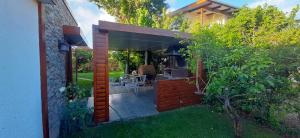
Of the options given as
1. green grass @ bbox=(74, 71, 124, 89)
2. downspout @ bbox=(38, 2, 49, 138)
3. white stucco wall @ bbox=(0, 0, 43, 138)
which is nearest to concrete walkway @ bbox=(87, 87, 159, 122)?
downspout @ bbox=(38, 2, 49, 138)

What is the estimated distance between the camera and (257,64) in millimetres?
3066

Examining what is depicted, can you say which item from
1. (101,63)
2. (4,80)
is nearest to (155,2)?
(101,63)

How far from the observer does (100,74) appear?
4.45 meters

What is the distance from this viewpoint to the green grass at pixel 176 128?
13.0ft

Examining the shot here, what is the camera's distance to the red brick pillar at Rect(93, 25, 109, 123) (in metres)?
4.31

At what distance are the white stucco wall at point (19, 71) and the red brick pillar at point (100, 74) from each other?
1568 millimetres

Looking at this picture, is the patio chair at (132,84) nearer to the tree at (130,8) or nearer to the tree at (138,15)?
the tree at (138,15)

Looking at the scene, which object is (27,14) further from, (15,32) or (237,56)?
(237,56)

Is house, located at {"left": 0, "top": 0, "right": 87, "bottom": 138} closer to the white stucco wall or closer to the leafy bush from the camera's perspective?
the white stucco wall

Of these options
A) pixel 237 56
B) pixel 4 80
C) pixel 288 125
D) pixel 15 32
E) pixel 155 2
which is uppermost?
pixel 155 2

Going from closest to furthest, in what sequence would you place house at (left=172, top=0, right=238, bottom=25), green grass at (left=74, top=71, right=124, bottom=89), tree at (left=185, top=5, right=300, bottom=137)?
tree at (left=185, top=5, right=300, bottom=137) → house at (left=172, top=0, right=238, bottom=25) → green grass at (left=74, top=71, right=124, bottom=89)

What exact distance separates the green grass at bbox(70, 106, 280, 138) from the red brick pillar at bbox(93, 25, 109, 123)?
1.35 ft

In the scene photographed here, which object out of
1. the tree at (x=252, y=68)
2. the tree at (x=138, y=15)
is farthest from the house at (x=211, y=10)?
the tree at (x=252, y=68)

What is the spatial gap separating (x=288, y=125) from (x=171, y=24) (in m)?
10.5
